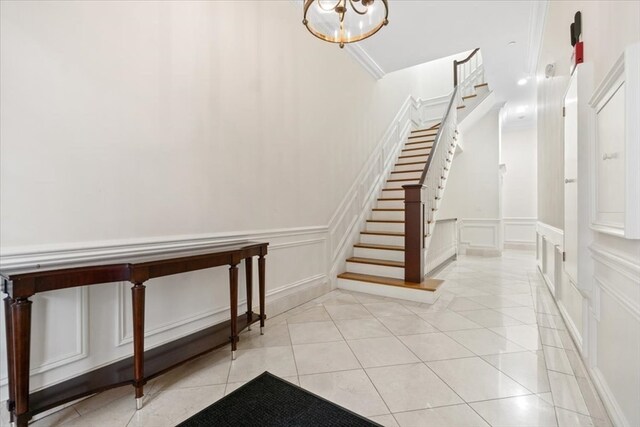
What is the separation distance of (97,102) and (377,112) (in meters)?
4.30

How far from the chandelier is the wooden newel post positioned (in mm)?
1910

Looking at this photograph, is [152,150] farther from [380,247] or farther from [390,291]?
[380,247]

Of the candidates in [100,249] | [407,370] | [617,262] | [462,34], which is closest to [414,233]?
[407,370]

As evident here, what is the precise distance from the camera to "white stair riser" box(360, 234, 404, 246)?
4102mm

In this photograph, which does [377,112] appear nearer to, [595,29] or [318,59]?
[318,59]

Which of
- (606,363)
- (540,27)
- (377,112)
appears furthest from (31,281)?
(540,27)

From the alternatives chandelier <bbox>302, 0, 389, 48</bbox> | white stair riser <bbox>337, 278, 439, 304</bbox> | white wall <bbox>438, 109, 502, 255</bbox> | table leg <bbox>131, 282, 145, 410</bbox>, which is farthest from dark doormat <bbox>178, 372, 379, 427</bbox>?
white wall <bbox>438, 109, 502, 255</bbox>

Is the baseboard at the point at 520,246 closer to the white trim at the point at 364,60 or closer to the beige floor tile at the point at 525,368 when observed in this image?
the white trim at the point at 364,60

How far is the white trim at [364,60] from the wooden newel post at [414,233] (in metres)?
2.19

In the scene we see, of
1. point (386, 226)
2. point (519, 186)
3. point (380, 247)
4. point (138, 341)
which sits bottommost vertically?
point (138, 341)

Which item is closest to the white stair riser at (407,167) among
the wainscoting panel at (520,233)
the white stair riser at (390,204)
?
the white stair riser at (390,204)

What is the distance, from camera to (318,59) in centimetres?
349

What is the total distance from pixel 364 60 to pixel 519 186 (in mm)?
5714

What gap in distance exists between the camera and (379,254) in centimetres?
404
